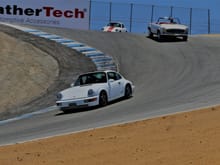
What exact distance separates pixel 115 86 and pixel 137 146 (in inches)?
442

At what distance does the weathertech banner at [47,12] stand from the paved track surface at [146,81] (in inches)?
30.0

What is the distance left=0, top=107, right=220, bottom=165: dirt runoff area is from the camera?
29.6ft

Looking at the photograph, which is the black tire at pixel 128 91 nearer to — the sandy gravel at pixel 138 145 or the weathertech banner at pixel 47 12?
the sandy gravel at pixel 138 145

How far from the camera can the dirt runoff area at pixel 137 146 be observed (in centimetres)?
903

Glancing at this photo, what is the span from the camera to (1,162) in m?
9.92

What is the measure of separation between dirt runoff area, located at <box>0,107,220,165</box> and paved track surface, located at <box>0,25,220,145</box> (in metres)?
2.20

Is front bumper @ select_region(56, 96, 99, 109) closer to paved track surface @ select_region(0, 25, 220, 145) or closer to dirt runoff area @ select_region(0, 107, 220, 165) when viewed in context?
paved track surface @ select_region(0, 25, 220, 145)

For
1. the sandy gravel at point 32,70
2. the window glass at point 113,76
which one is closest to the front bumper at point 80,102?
the window glass at point 113,76

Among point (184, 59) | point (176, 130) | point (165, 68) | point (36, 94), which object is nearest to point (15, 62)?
point (36, 94)

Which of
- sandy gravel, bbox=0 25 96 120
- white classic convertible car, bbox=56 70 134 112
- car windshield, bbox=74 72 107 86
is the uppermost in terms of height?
car windshield, bbox=74 72 107 86

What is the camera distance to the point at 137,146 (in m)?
10.0

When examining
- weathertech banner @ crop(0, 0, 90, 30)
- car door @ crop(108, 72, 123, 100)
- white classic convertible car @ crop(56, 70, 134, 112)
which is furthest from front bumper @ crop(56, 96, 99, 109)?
weathertech banner @ crop(0, 0, 90, 30)

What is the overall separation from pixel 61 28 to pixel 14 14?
3.28 m

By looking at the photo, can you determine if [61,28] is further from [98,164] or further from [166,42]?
A: [98,164]
